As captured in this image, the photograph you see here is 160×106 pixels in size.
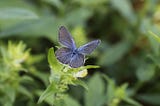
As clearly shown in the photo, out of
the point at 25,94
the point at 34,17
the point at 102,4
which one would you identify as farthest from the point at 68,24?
the point at 25,94

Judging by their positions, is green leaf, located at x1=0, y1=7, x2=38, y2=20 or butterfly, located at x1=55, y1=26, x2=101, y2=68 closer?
butterfly, located at x1=55, y1=26, x2=101, y2=68

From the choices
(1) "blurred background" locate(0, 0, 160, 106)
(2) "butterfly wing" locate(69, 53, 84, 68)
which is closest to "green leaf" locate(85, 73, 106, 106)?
(1) "blurred background" locate(0, 0, 160, 106)

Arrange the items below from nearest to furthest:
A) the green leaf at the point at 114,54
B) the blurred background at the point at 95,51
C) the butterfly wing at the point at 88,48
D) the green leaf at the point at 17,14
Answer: the butterfly wing at the point at 88,48 → the blurred background at the point at 95,51 → the green leaf at the point at 17,14 → the green leaf at the point at 114,54

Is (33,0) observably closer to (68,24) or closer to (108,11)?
(68,24)

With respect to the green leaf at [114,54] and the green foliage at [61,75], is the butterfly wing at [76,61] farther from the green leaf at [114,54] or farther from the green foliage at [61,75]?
the green leaf at [114,54]

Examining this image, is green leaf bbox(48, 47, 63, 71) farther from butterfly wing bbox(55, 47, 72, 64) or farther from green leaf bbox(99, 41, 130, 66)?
green leaf bbox(99, 41, 130, 66)

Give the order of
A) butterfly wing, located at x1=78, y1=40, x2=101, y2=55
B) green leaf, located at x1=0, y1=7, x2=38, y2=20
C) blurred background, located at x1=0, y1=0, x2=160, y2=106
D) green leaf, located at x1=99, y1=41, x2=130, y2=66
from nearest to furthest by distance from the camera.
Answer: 1. butterfly wing, located at x1=78, y1=40, x2=101, y2=55
2. blurred background, located at x1=0, y1=0, x2=160, y2=106
3. green leaf, located at x1=0, y1=7, x2=38, y2=20
4. green leaf, located at x1=99, y1=41, x2=130, y2=66

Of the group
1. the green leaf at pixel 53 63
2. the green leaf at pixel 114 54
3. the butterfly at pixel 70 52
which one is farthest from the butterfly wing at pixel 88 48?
the green leaf at pixel 114 54

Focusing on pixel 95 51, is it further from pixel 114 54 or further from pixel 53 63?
pixel 53 63
